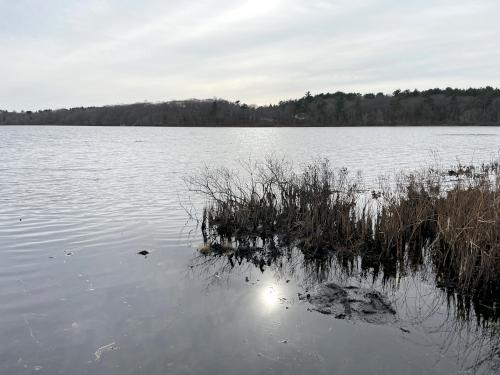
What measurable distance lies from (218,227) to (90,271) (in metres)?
4.17

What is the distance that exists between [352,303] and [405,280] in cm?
175

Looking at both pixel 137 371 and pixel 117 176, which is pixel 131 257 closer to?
pixel 137 371

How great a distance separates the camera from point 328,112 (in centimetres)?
13125

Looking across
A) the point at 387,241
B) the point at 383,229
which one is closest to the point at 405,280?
the point at 387,241

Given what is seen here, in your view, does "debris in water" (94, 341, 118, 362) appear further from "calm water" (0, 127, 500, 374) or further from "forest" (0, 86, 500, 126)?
"forest" (0, 86, 500, 126)

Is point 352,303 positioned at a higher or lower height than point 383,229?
lower

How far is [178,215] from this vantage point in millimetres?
14508

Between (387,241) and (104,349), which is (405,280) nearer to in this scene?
(387,241)

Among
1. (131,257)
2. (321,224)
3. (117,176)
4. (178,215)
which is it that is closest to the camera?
(131,257)

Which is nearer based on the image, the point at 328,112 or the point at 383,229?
the point at 383,229

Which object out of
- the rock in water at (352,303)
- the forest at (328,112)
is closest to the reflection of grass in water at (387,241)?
the rock in water at (352,303)

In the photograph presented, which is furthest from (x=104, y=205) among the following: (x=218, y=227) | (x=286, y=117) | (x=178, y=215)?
(x=286, y=117)

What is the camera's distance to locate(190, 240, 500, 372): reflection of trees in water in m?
6.27

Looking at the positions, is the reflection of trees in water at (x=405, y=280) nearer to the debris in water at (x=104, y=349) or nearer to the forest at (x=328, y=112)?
the debris in water at (x=104, y=349)
